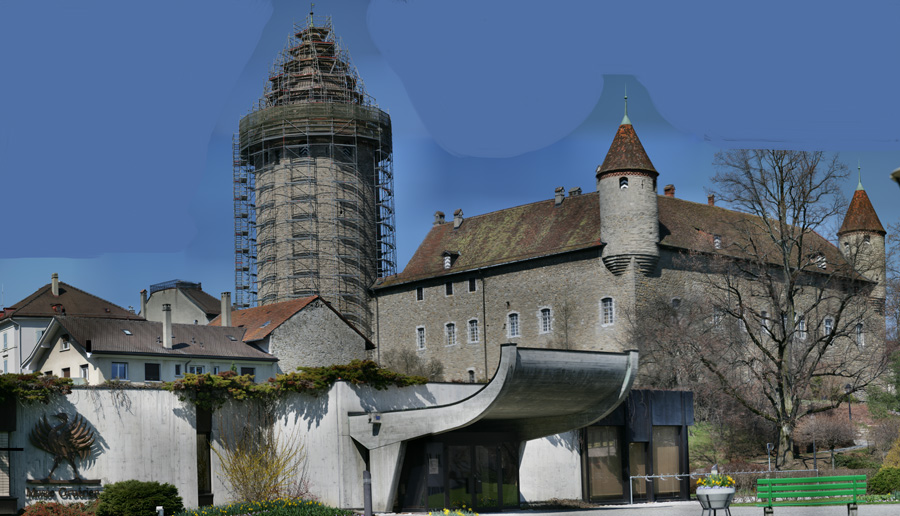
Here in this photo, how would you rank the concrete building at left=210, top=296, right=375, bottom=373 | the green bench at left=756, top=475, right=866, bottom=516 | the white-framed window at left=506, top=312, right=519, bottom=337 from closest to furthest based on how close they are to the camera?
the green bench at left=756, top=475, right=866, bottom=516 → the concrete building at left=210, top=296, right=375, bottom=373 → the white-framed window at left=506, top=312, right=519, bottom=337

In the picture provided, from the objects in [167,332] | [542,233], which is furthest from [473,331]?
[167,332]

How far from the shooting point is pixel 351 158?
74.3 metres

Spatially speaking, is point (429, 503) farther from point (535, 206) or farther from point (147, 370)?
point (535, 206)

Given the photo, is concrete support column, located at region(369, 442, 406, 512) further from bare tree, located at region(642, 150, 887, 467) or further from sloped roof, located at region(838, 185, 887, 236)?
sloped roof, located at region(838, 185, 887, 236)

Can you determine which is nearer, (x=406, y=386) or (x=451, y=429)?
(x=451, y=429)

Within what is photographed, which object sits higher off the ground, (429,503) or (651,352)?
(651,352)

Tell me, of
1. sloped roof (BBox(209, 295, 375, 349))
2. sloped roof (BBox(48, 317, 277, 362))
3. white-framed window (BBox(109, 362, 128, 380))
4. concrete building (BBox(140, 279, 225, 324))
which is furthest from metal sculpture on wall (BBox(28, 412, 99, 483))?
concrete building (BBox(140, 279, 225, 324))

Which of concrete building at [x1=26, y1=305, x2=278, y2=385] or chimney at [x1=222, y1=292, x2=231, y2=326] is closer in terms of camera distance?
concrete building at [x1=26, y1=305, x2=278, y2=385]

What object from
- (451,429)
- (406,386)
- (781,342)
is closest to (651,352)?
(781,342)

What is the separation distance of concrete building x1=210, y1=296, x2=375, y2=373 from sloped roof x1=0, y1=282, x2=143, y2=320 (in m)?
12.3

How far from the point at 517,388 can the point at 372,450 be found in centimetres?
491

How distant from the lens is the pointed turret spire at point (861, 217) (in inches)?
2788

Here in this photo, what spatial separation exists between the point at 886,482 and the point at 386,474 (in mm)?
11180

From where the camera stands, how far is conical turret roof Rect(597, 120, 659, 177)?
58.2 m
